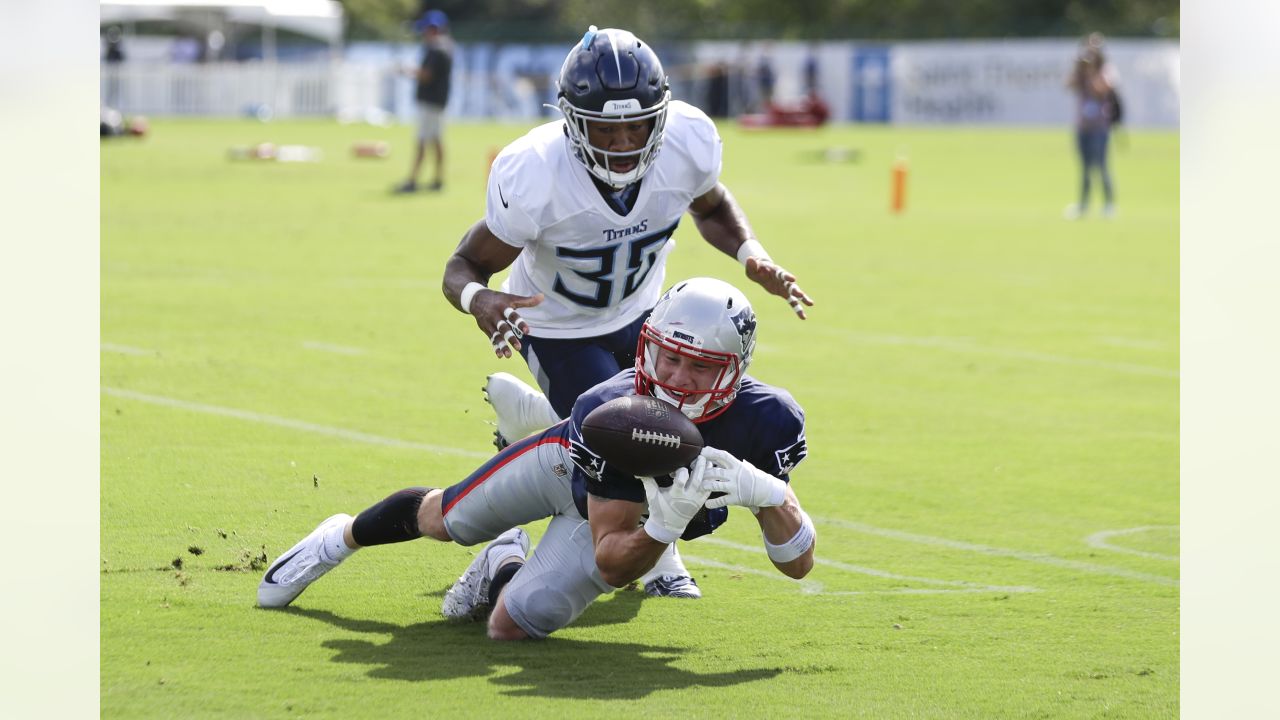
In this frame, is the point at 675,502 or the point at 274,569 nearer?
the point at 675,502

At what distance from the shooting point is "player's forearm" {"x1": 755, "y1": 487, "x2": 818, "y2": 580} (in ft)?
14.0

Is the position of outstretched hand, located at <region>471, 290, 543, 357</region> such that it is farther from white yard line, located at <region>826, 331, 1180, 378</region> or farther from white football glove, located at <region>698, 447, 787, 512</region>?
white yard line, located at <region>826, 331, 1180, 378</region>

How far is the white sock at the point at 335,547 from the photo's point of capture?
490cm

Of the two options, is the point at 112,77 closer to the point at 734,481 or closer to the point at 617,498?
the point at 617,498

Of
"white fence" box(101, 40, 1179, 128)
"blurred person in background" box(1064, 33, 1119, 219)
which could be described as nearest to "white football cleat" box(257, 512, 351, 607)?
"blurred person in background" box(1064, 33, 1119, 219)

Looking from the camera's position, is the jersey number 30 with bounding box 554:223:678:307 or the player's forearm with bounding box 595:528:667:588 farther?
the jersey number 30 with bounding box 554:223:678:307

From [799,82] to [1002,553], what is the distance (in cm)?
3515

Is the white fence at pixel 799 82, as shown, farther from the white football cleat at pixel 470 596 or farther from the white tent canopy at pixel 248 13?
the white football cleat at pixel 470 596

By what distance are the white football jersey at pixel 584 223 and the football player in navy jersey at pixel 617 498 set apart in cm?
88

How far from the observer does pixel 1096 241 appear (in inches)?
614

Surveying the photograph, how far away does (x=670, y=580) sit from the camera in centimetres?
521

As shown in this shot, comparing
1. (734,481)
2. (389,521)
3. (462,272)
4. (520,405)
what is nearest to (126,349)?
(520,405)

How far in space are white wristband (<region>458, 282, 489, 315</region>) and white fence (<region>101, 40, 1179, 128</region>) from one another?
32701 millimetres
